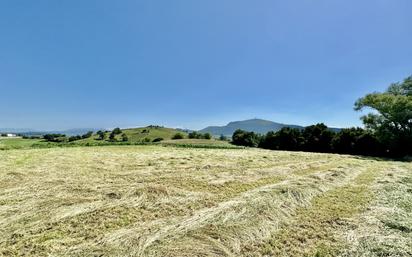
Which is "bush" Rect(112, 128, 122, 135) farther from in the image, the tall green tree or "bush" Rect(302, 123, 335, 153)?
the tall green tree

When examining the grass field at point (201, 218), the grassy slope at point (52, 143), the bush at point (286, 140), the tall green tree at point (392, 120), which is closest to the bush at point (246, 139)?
the bush at point (286, 140)

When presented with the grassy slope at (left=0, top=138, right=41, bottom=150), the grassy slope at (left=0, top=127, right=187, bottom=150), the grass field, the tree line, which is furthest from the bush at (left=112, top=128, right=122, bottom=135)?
the grass field

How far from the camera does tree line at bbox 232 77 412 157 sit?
90.0 feet

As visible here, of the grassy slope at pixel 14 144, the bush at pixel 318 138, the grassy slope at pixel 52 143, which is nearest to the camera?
the grassy slope at pixel 14 144

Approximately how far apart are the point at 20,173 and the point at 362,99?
34.3 metres

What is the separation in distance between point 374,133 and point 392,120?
2546mm

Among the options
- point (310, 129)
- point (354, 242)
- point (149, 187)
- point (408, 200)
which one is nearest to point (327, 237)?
point (354, 242)

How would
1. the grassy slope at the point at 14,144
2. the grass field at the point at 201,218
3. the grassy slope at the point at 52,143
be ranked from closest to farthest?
the grass field at the point at 201,218 < the grassy slope at the point at 14,144 < the grassy slope at the point at 52,143

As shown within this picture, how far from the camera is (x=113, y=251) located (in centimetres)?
397

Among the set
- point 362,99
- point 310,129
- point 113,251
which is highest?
point 362,99

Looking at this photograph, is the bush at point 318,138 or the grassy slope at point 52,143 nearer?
the grassy slope at point 52,143

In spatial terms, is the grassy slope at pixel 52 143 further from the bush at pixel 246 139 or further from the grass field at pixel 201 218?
the grass field at pixel 201 218

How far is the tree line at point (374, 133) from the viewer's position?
27422mm

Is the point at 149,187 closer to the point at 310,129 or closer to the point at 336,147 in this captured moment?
the point at 336,147
